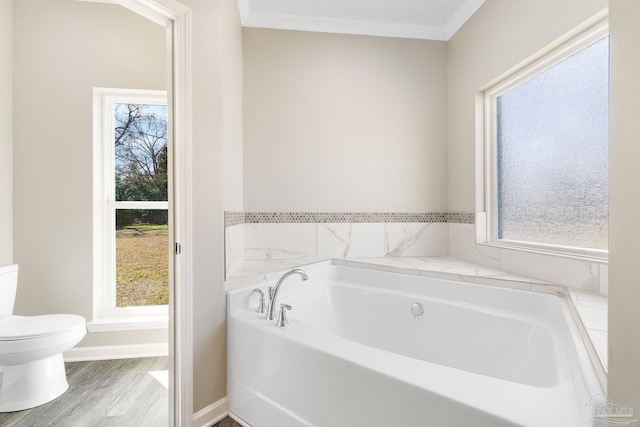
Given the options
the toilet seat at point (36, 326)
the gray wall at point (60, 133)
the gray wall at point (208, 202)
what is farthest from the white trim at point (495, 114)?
the toilet seat at point (36, 326)

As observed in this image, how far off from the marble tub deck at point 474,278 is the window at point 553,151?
0.87ft

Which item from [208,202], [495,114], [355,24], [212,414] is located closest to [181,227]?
[208,202]

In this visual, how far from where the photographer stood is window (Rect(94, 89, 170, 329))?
2438mm

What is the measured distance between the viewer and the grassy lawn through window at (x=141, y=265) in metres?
2.55

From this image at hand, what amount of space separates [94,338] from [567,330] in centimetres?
285

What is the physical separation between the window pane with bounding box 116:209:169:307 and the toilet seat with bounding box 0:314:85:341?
1.88 feet

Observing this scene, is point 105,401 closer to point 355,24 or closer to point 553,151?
point 553,151

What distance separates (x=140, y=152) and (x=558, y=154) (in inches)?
114

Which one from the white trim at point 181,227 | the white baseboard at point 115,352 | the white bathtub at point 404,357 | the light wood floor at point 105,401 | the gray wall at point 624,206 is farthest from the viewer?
the white baseboard at point 115,352

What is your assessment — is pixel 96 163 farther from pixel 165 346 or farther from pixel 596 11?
pixel 596 11

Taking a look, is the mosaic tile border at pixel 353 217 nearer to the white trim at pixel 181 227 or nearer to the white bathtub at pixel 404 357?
the white bathtub at pixel 404 357

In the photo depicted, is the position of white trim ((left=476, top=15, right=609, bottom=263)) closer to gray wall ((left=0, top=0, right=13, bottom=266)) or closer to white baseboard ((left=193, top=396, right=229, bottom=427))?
white baseboard ((left=193, top=396, right=229, bottom=427))

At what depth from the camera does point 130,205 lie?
8.27 feet

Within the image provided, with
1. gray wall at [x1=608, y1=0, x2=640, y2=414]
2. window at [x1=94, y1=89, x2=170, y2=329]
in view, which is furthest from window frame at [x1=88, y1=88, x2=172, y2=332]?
gray wall at [x1=608, y1=0, x2=640, y2=414]
